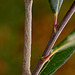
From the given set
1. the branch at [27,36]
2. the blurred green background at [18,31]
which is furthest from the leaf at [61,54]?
the blurred green background at [18,31]

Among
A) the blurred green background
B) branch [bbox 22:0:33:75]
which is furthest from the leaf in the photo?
the blurred green background

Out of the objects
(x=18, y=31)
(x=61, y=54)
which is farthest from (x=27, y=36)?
(x=18, y=31)

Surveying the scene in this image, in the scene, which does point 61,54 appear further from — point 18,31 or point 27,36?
point 18,31

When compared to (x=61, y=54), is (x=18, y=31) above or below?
below

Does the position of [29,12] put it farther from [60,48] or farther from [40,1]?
[40,1]

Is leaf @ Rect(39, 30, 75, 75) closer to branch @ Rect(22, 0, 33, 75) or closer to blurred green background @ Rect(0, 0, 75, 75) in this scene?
branch @ Rect(22, 0, 33, 75)

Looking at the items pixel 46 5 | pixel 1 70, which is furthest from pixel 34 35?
pixel 1 70
